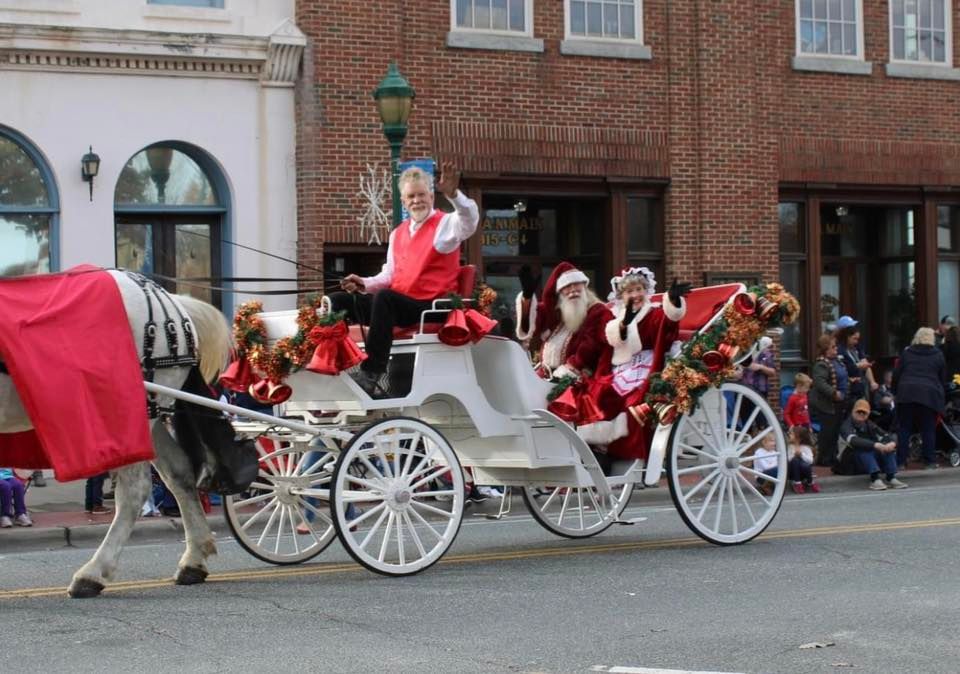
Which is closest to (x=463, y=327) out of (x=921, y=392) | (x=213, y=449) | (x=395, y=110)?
(x=213, y=449)

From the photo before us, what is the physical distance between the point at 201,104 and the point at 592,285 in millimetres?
5861

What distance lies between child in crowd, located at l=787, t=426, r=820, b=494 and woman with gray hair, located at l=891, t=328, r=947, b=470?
90.6 inches

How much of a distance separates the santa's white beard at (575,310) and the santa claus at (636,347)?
0.67 feet

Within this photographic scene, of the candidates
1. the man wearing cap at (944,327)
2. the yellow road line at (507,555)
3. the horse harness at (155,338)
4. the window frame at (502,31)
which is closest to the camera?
the horse harness at (155,338)

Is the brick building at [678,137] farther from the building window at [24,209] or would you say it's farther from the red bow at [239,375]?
the red bow at [239,375]

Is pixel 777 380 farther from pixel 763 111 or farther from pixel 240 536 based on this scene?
pixel 240 536

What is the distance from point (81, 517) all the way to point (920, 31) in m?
14.9

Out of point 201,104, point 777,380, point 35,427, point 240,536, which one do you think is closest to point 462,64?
point 201,104

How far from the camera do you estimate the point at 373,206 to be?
743 inches

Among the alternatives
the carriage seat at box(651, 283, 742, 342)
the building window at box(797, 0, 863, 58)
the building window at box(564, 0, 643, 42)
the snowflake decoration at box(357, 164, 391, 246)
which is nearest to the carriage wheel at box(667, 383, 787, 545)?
the carriage seat at box(651, 283, 742, 342)

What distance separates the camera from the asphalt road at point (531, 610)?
276 inches

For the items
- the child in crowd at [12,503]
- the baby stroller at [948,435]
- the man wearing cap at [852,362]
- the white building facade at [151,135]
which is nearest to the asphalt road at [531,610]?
the child in crowd at [12,503]

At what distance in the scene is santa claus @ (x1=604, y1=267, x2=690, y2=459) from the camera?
1055 cm

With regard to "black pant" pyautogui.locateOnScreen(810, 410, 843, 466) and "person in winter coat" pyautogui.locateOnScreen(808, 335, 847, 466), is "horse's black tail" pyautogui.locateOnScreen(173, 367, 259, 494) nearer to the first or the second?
"person in winter coat" pyautogui.locateOnScreen(808, 335, 847, 466)
